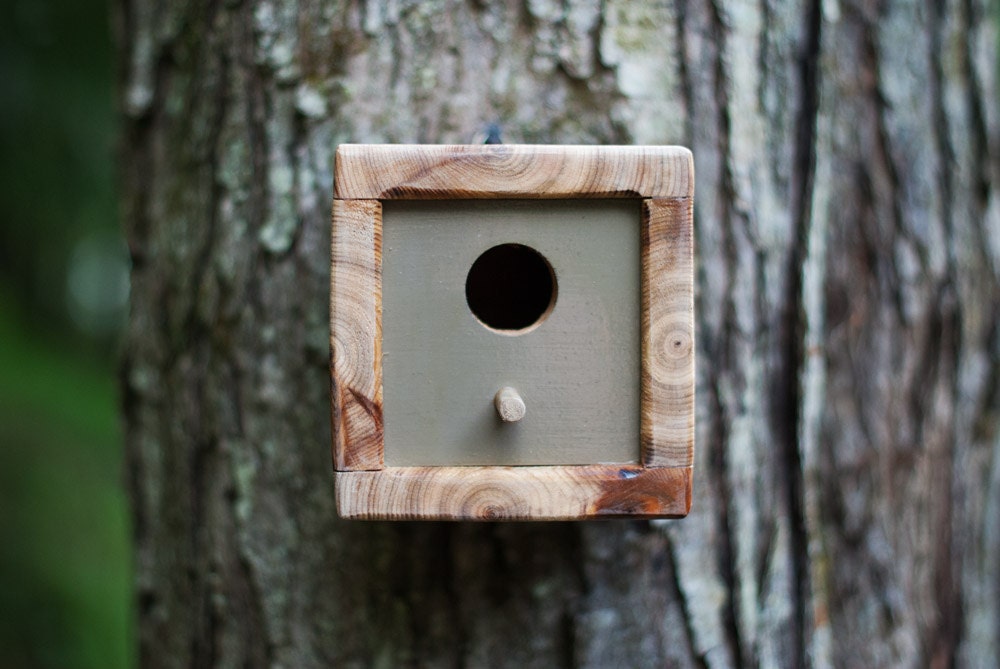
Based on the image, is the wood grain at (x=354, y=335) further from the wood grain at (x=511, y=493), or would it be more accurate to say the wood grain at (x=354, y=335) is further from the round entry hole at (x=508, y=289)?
the round entry hole at (x=508, y=289)

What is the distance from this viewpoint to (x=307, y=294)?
1.10 metres

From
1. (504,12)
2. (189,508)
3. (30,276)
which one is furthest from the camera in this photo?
(30,276)

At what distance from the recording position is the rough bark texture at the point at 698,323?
109 centimetres

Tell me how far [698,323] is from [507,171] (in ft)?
1.32

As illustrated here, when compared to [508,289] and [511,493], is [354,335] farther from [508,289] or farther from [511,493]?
[508,289]

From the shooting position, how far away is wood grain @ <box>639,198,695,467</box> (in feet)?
2.99

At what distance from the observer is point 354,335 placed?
0.89 m

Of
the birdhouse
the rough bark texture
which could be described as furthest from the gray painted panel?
the rough bark texture

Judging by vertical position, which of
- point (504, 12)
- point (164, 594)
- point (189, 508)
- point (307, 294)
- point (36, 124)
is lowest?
point (164, 594)

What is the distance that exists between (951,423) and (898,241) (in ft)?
1.09

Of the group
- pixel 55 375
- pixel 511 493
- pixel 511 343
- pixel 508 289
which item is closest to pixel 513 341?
pixel 511 343

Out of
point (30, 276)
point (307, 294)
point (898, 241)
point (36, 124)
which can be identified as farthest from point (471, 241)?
point (30, 276)

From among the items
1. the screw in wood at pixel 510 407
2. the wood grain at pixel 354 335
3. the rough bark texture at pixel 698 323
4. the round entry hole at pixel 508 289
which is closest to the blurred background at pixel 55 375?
the rough bark texture at pixel 698 323

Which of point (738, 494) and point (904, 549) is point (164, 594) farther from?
point (904, 549)
